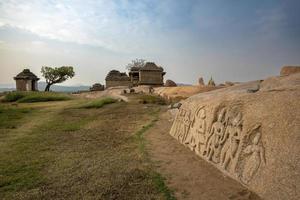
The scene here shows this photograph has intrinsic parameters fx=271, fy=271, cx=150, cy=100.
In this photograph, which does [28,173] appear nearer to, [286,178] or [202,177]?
[202,177]

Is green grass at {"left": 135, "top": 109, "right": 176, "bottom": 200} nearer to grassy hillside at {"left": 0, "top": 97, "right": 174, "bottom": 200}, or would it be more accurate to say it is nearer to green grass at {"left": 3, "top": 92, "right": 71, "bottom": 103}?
grassy hillside at {"left": 0, "top": 97, "right": 174, "bottom": 200}

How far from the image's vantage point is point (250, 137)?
4.14m

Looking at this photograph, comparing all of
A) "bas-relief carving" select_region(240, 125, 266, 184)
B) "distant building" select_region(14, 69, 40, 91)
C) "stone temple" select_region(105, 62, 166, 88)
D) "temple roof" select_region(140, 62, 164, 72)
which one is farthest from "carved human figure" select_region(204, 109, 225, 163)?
"distant building" select_region(14, 69, 40, 91)

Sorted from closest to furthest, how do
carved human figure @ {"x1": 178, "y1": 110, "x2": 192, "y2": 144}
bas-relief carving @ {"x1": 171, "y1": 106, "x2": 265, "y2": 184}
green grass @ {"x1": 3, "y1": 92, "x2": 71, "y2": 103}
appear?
1. bas-relief carving @ {"x1": 171, "y1": 106, "x2": 265, "y2": 184}
2. carved human figure @ {"x1": 178, "y1": 110, "x2": 192, "y2": 144}
3. green grass @ {"x1": 3, "y1": 92, "x2": 71, "y2": 103}

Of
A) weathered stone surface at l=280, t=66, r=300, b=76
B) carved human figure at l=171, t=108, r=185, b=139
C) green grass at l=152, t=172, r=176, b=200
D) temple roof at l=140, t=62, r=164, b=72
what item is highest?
temple roof at l=140, t=62, r=164, b=72

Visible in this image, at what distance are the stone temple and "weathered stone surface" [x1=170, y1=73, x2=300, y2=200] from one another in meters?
24.7

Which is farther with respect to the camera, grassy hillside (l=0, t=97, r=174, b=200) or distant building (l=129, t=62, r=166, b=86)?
distant building (l=129, t=62, r=166, b=86)

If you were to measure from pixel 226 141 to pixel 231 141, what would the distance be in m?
0.21

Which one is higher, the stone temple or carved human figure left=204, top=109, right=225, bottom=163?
the stone temple

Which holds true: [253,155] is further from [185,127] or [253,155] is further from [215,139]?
[185,127]

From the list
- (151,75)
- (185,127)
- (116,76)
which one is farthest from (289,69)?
(116,76)

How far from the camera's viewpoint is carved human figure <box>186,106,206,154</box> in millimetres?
5797

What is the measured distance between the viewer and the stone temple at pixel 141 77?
30.3m

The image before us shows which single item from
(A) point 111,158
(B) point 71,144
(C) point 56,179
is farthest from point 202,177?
(B) point 71,144
